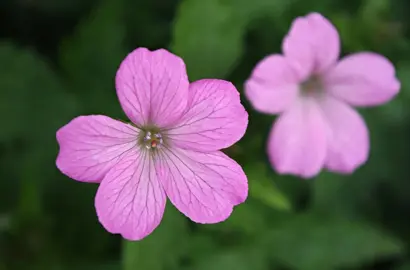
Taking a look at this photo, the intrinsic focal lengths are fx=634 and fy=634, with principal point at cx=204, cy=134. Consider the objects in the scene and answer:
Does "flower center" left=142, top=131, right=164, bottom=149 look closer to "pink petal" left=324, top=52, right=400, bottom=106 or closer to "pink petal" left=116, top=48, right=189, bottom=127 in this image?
"pink petal" left=116, top=48, right=189, bottom=127

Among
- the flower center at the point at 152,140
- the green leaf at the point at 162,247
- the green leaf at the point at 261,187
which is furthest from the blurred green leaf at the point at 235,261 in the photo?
the flower center at the point at 152,140

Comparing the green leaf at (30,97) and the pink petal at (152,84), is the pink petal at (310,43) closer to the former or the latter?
the pink petal at (152,84)

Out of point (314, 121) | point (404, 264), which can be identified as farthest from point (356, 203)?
point (314, 121)

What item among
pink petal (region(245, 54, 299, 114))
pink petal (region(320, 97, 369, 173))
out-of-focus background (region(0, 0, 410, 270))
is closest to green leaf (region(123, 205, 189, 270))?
out-of-focus background (region(0, 0, 410, 270))

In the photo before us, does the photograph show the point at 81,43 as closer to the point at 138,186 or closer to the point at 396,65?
the point at 138,186

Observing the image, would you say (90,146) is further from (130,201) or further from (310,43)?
(310,43)

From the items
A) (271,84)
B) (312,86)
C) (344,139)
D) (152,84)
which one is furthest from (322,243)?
(152,84)
